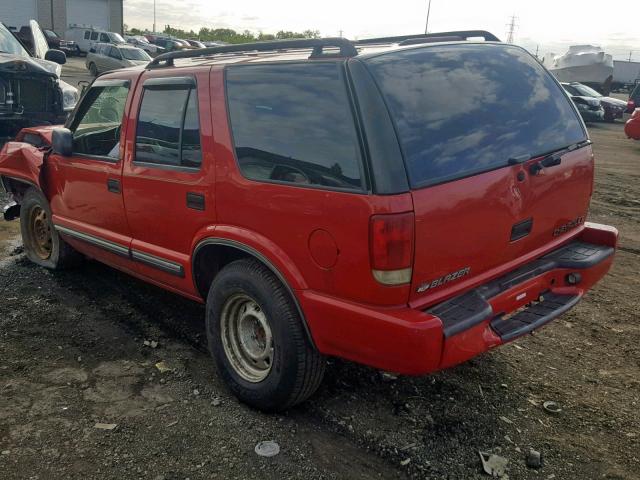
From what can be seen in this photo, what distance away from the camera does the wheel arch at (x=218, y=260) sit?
2.91 meters

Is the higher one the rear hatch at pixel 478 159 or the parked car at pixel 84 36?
the parked car at pixel 84 36

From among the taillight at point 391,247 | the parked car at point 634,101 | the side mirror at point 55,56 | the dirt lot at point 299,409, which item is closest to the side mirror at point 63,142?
the dirt lot at point 299,409

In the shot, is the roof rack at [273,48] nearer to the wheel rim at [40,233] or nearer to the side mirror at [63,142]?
the side mirror at [63,142]

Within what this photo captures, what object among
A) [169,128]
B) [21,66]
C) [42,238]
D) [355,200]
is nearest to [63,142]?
[169,128]

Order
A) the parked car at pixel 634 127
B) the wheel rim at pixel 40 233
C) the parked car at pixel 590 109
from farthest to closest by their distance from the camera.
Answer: the parked car at pixel 590 109 → the parked car at pixel 634 127 → the wheel rim at pixel 40 233

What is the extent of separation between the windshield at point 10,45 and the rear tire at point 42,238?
5567mm

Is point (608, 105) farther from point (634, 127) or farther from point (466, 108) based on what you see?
point (466, 108)

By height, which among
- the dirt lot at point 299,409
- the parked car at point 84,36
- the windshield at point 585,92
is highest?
the parked car at point 84,36

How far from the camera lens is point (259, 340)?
10.9 feet

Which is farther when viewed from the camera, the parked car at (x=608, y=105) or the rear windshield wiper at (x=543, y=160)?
the parked car at (x=608, y=105)

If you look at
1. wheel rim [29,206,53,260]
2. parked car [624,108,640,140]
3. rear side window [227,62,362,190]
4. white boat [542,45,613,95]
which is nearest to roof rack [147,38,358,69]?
rear side window [227,62,362,190]

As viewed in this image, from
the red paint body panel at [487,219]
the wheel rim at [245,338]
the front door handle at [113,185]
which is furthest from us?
the front door handle at [113,185]

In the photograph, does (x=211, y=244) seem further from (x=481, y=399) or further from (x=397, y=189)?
(x=481, y=399)

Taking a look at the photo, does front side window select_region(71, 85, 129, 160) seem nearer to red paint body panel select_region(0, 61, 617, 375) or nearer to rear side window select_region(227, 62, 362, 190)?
red paint body panel select_region(0, 61, 617, 375)
